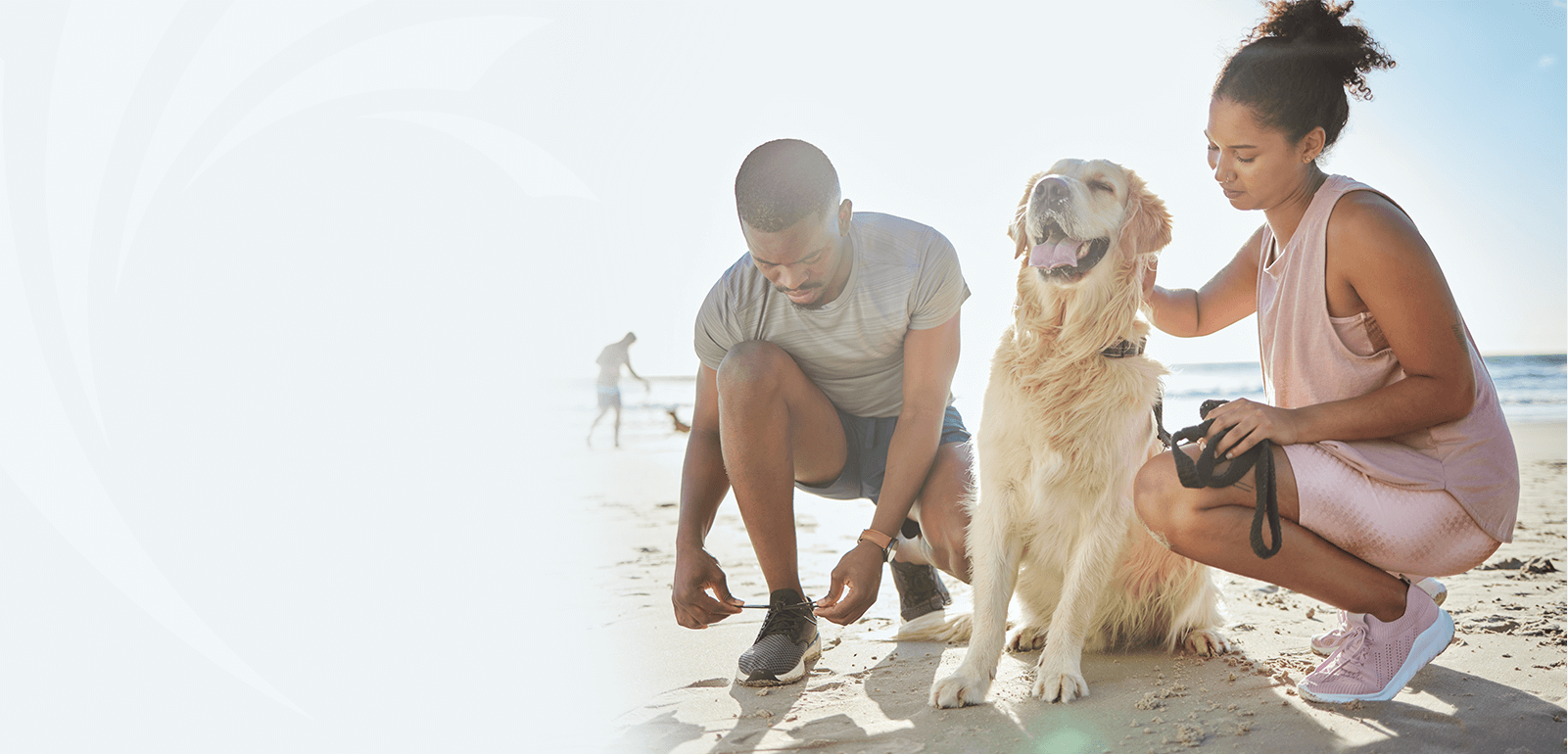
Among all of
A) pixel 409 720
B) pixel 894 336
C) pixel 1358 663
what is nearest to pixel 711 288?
pixel 894 336

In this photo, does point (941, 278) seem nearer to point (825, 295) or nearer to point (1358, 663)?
point (825, 295)

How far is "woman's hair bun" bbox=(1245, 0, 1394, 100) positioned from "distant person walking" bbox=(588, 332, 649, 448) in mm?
10040

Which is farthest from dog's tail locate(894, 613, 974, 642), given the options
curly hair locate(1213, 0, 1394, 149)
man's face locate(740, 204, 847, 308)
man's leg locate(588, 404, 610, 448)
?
man's leg locate(588, 404, 610, 448)

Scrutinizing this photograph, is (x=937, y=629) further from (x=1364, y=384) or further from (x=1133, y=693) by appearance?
(x=1364, y=384)

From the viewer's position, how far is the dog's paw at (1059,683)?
76.5 inches

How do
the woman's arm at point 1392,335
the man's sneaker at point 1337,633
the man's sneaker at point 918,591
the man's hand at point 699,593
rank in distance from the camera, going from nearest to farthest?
the woman's arm at point 1392,335 < the man's sneaker at point 1337,633 < the man's hand at point 699,593 < the man's sneaker at point 918,591

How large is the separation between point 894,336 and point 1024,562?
67 centimetres

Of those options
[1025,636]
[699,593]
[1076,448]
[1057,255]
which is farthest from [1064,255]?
[699,593]

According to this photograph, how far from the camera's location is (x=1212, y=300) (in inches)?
89.9

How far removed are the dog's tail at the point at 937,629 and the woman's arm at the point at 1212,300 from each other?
954mm

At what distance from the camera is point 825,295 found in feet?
7.89

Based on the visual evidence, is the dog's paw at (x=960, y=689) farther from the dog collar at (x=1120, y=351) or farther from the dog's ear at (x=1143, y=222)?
the dog's ear at (x=1143, y=222)

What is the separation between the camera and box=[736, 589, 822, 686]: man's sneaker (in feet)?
7.05

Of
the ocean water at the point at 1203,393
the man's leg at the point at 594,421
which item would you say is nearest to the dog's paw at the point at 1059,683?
the ocean water at the point at 1203,393
